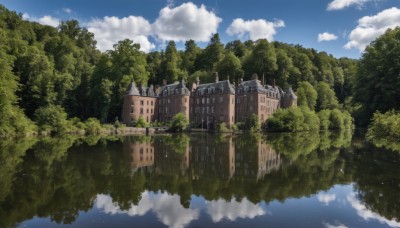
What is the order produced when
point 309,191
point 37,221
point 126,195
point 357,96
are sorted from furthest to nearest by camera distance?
point 357,96 < point 309,191 < point 126,195 < point 37,221

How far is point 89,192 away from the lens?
40.2 feet

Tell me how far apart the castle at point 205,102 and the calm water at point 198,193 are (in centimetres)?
4188

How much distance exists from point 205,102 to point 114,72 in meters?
20.3

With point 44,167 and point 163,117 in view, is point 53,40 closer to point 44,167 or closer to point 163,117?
point 163,117

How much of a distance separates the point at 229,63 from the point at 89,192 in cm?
7089

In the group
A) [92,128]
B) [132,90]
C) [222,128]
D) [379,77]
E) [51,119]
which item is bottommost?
[92,128]

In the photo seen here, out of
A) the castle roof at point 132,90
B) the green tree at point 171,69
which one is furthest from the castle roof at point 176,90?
the green tree at point 171,69

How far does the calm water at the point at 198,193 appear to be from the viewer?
31.0 ft

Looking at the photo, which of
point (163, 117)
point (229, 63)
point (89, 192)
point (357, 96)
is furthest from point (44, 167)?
point (229, 63)

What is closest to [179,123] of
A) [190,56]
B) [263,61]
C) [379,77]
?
[379,77]

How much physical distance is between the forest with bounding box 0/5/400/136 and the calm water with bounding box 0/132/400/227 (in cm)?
2608

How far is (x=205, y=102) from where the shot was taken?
212 feet

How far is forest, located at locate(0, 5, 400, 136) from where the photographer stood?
41938mm

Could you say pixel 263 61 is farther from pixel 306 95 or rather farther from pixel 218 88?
pixel 218 88
